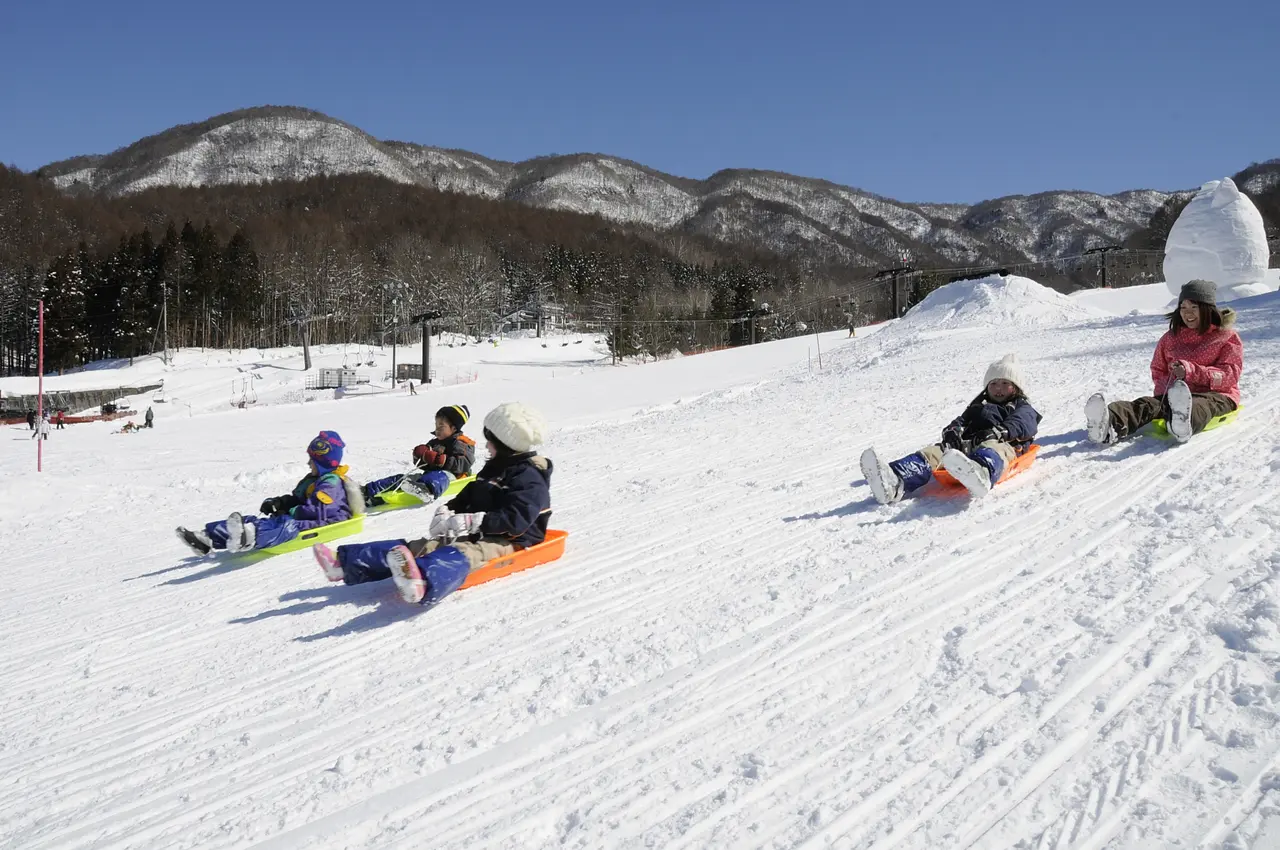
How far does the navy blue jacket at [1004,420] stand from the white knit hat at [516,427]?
10.4ft

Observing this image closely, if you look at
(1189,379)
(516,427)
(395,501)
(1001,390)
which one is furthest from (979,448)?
(395,501)

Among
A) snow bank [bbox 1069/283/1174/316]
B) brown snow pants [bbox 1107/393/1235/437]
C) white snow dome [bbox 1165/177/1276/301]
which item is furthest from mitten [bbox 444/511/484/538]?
snow bank [bbox 1069/283/1174/316]

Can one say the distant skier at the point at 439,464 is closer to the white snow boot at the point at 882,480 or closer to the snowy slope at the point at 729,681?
the snowy slope at the point at 729,681

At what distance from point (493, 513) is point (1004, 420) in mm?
3836

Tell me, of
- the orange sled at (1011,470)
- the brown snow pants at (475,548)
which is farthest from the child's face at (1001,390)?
the brown snow pants at (475,548)

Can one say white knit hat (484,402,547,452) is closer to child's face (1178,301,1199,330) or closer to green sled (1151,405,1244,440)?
green sled (1151,405,1244,440)

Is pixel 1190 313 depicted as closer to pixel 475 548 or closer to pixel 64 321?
pixel 475 548

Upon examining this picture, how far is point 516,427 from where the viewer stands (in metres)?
4.74

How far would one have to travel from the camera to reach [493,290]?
290 feet

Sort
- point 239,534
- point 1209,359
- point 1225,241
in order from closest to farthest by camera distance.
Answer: point 239,534 < point 1209,359 < point 1225,241

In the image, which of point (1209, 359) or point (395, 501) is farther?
point (395, 501)

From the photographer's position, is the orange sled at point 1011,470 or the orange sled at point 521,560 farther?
the orange sled at point 1011,470

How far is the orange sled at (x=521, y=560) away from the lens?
465 cm

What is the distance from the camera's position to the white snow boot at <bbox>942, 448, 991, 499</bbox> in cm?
499
